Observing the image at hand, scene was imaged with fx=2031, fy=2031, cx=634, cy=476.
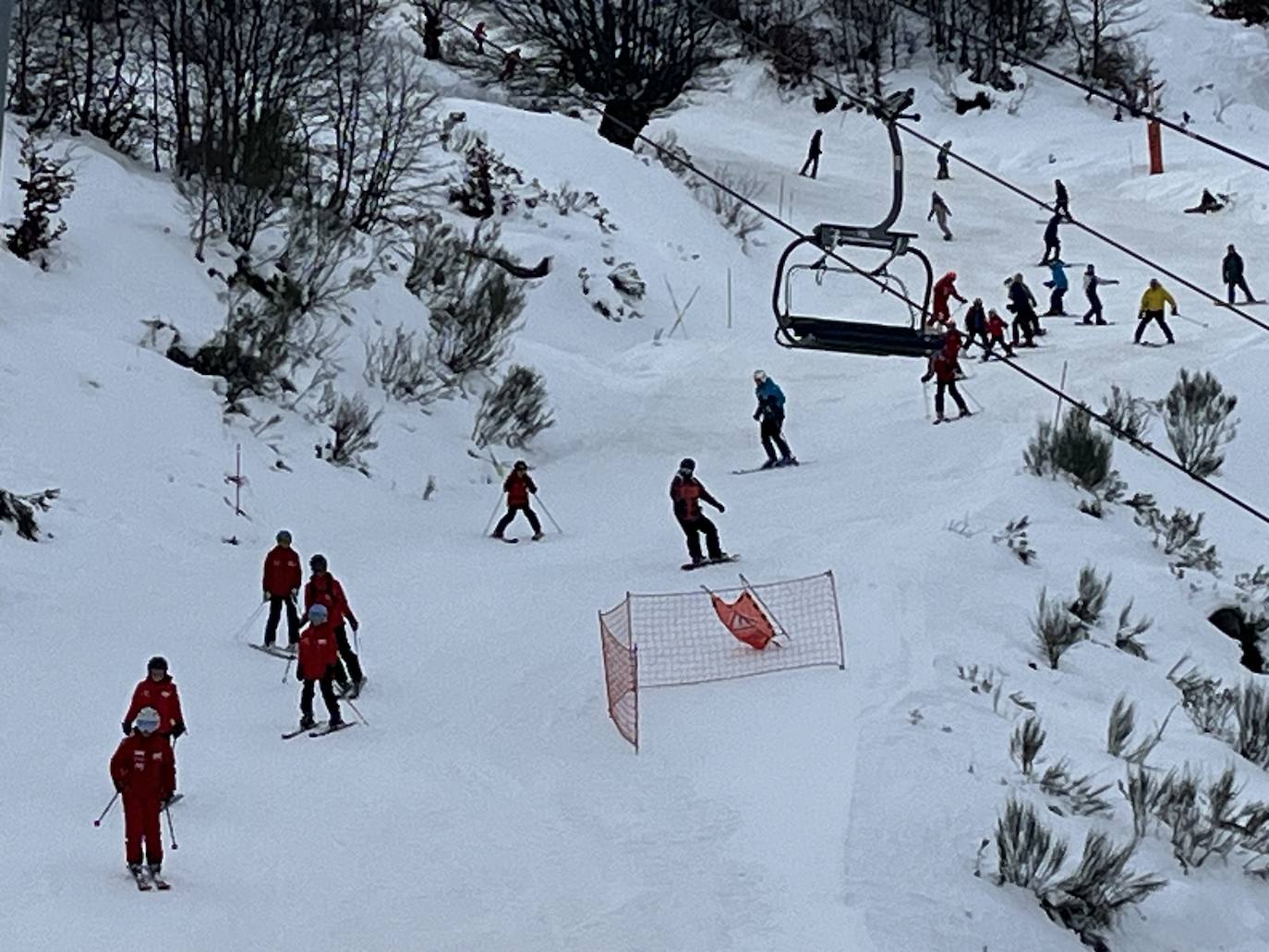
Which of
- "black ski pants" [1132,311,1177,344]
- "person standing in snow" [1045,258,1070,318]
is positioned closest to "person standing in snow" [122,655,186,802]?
"black ski pants" [1132,311,1177,344]

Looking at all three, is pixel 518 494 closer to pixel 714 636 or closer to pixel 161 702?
pixel 714 636

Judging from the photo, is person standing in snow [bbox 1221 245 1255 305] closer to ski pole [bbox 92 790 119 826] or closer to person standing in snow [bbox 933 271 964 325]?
person standing in snow [bbox 933 271 964 325]

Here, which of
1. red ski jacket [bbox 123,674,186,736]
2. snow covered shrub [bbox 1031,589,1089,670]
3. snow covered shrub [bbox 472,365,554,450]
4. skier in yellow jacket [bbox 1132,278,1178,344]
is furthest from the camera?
skier in yellow jacket [bbox 1132,278,1178,344]

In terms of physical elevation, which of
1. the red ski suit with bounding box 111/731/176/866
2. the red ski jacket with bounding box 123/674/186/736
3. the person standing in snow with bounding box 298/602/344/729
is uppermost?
the red ski jacket with bounding box 123/674/186/736

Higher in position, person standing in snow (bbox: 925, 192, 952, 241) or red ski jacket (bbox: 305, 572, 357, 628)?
red ski jacket (bbox: 305, 572, 357, 628)

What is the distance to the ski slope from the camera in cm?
1227

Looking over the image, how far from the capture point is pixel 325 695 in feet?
48.9

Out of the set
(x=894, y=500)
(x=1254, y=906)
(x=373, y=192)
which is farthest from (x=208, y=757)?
(x=373, y=192)

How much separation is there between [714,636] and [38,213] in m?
12.2

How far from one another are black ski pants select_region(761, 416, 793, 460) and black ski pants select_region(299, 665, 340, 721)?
1073 centimetres

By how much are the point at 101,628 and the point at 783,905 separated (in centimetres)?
776

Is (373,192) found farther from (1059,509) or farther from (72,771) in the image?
(72,771)

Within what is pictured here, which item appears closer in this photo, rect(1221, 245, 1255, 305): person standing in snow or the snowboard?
the snowboard

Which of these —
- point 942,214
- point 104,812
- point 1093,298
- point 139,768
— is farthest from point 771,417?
point 942,214
